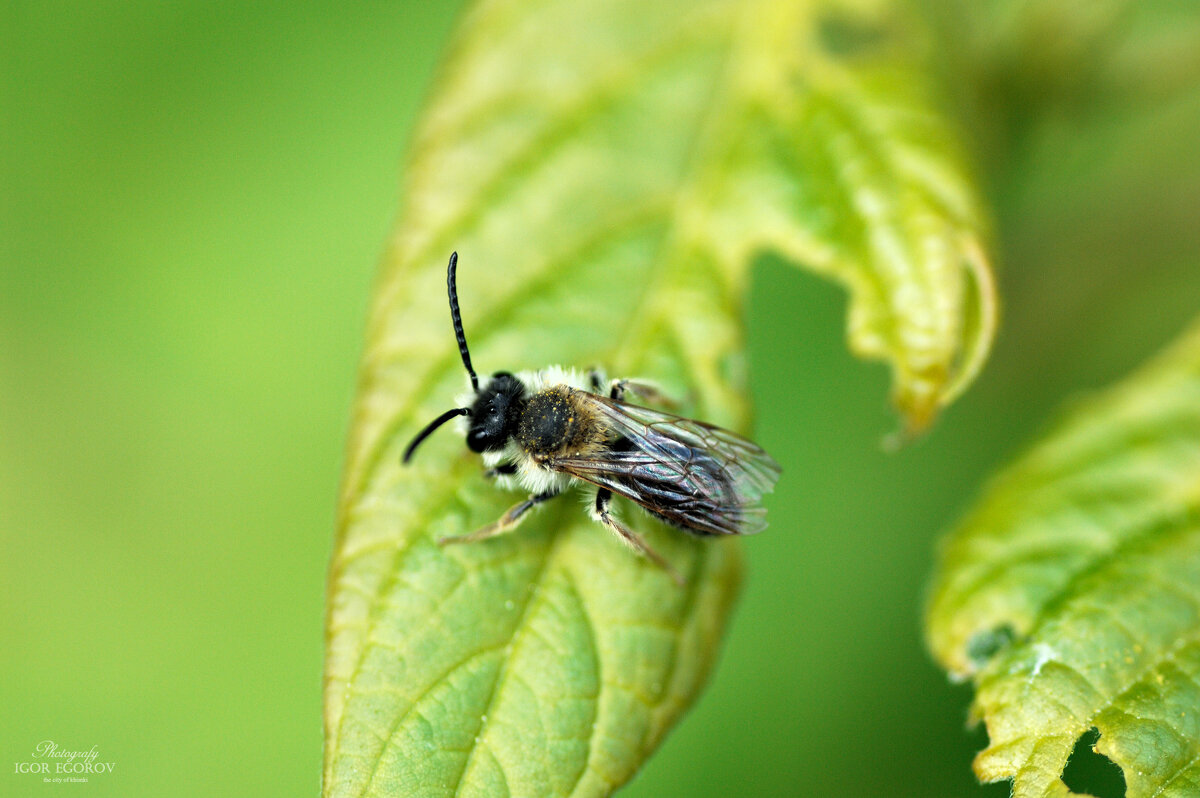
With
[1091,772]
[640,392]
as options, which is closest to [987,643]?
[1091,772]

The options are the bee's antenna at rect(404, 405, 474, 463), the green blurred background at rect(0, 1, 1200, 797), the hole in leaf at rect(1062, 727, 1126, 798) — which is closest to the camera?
the hole in leaf at rect(1062, 727, 1126, 798)

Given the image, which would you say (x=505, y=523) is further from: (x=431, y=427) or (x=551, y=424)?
(x=551, y=424)

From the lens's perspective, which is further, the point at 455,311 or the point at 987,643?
the point at 455,311

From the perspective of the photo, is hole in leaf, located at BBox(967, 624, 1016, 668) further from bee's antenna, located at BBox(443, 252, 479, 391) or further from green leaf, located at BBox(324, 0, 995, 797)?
bee's antenna, located at BBox(443, 252, 479, 391)

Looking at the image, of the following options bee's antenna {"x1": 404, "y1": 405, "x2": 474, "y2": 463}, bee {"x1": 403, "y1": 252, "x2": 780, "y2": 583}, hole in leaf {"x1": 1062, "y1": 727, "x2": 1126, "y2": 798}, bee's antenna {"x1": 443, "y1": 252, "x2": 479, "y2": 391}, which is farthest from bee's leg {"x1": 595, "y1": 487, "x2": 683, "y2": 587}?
hole in leaf {"x1": 1062, "y1": 727, "x2": 1126, "y2": 798}

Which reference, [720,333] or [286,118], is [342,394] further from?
[720,333]

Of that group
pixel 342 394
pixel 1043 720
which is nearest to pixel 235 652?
pixel 342 394
